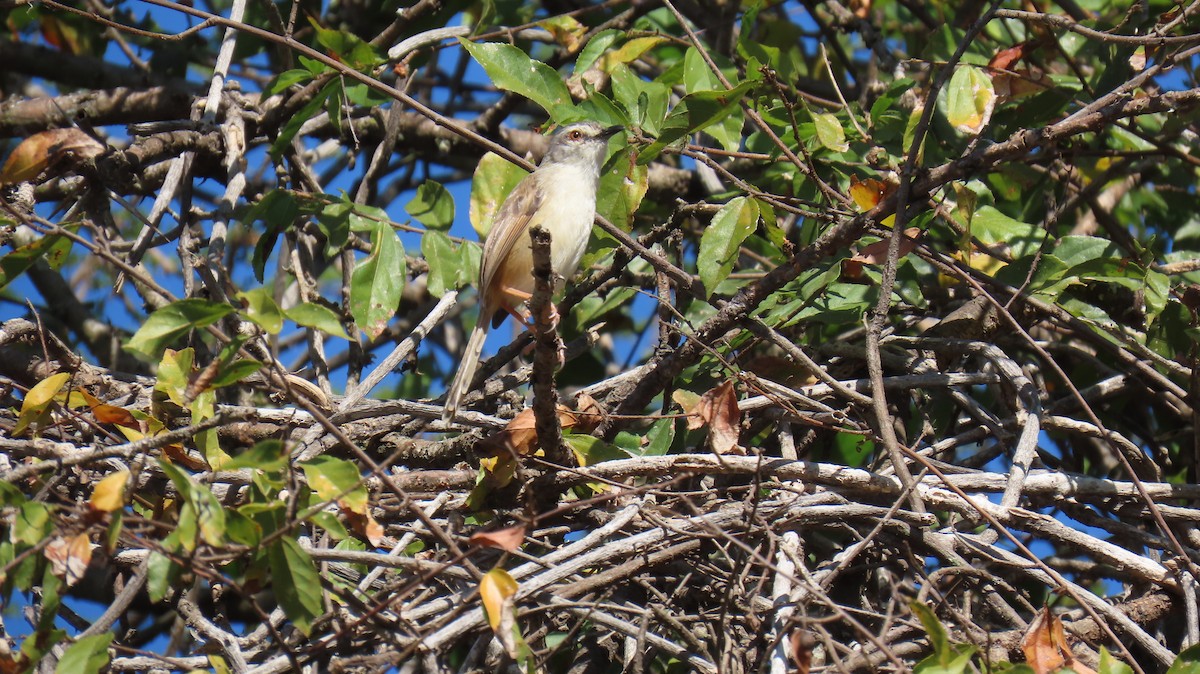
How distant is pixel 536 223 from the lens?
544cm

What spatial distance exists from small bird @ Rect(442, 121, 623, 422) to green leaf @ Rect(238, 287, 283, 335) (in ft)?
5.47

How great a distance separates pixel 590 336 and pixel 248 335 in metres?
2.41

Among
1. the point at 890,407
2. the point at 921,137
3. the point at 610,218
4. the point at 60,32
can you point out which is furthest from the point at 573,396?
the point at 60,32

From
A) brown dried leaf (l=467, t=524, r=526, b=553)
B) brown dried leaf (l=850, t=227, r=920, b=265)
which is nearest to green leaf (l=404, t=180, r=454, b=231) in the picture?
brown dried leaf (l=850, t=227, r=920, b=265)

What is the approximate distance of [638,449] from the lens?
186 inches

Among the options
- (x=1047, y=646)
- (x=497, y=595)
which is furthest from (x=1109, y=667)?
(x=497, y=595)

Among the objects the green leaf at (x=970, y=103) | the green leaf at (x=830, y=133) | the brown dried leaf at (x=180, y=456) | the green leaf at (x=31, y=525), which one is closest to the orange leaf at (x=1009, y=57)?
the green leaf at (x=970, y=103)

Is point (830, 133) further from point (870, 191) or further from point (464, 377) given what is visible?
point (464, 377)

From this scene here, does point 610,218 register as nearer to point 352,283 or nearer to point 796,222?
point 352,283

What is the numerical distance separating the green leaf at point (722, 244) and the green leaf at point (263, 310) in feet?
5.70

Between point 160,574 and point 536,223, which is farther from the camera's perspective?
point 536,223

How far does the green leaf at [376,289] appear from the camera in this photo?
471cm

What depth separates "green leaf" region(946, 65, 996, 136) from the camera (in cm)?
432

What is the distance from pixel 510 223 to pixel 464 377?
1.07 metres
